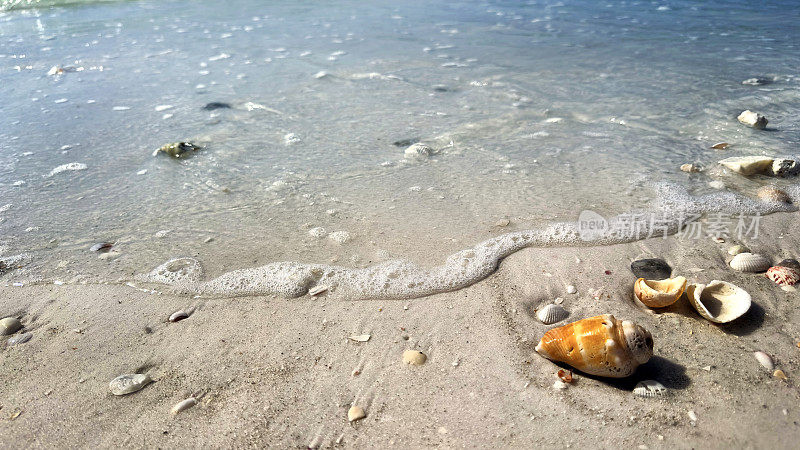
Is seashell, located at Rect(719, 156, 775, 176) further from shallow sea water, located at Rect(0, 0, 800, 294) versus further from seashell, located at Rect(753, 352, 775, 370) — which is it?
seashell, located at Rect(753, 352, 775, 370)

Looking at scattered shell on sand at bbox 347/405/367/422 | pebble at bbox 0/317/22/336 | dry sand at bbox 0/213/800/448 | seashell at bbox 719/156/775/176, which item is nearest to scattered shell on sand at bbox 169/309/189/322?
dry sand at bbox 0/213/800/448

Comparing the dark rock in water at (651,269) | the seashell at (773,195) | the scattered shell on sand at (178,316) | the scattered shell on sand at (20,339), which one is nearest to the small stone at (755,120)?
the seashell at (773,195)

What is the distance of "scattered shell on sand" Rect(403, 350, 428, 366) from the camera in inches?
92.4

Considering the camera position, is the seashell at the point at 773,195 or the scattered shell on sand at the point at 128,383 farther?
the seashell at the point at 773,195

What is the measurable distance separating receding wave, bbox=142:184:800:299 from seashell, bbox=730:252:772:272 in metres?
0.45

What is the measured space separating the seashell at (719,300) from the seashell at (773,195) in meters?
1.34

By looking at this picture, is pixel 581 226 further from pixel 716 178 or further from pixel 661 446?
pixel 661 446

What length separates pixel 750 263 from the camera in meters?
2.85

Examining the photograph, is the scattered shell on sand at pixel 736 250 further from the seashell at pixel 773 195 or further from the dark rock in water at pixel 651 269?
the seashell at pixel 773 195

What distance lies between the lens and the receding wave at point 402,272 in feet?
9.48

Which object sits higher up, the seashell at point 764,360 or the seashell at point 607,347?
the seashell at point 607,347

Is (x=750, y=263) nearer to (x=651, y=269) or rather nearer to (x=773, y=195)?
(x=651, y=269)

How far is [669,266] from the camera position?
9.65 ft

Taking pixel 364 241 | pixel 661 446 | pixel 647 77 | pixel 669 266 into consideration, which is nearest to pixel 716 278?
pixel 669 266
